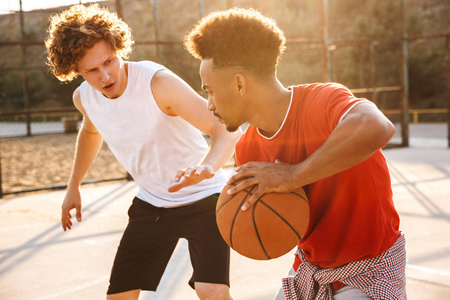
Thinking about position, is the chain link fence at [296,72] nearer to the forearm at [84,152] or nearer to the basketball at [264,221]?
the forearm at [84,152]

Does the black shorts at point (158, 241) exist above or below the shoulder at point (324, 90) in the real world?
below

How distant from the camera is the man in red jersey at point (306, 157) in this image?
1.81 m

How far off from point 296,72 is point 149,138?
101 feet

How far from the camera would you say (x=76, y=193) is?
9.89 feet

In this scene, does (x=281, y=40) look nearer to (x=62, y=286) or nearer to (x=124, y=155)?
(x=124, y=155)

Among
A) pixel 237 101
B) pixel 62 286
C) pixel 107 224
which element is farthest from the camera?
pixel 107 224

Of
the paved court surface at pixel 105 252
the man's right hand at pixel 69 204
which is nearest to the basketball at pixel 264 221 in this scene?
the man's right hand at pixel 69 204

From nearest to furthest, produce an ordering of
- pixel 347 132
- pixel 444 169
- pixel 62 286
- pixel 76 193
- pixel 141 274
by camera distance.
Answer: pixel 347 132, pixel 141 274, pixel 76 193, pixel 62 286, pixel 444 169

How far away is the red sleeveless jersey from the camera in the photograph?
1866mm

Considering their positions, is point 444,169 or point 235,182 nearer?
point 235,182

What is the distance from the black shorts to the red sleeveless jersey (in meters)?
0.81

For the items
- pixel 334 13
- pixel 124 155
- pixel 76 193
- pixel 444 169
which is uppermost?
pixel 334 13

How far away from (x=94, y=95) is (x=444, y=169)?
7.49 m

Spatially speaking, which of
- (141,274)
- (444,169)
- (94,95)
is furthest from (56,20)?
(444,169)
